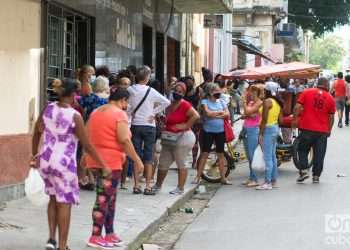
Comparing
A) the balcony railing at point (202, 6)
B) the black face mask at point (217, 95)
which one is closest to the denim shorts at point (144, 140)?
the black face mask at point (217, 95)

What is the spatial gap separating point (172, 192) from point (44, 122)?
15.5 ft

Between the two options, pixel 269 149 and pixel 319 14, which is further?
pixel 319 14

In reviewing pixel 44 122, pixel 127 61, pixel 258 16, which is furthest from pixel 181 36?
pixel 258 16

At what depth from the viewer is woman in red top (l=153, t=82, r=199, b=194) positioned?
1066 cm

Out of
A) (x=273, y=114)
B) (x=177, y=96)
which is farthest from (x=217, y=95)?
(x=177, y=96)

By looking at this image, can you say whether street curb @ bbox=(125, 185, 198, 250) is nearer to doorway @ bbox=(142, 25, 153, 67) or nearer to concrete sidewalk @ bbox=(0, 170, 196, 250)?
concrete sidewalk @ bbox=(0, 170, 196, 250)

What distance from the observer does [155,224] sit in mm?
8859

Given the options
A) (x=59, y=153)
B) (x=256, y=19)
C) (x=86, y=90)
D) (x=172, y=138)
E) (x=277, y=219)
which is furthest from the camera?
(x=256, y=19)

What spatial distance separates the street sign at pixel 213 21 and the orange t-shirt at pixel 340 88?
6111 mm

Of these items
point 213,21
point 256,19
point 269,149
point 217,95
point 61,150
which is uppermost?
point 256,19

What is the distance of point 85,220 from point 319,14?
144ft

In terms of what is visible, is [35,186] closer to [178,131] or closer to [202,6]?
[178,131]

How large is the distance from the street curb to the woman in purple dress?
103 cm

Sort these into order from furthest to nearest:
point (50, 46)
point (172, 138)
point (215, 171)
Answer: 1. point (215, 171)
2. point (50, 46)
3. point (172, 138)
